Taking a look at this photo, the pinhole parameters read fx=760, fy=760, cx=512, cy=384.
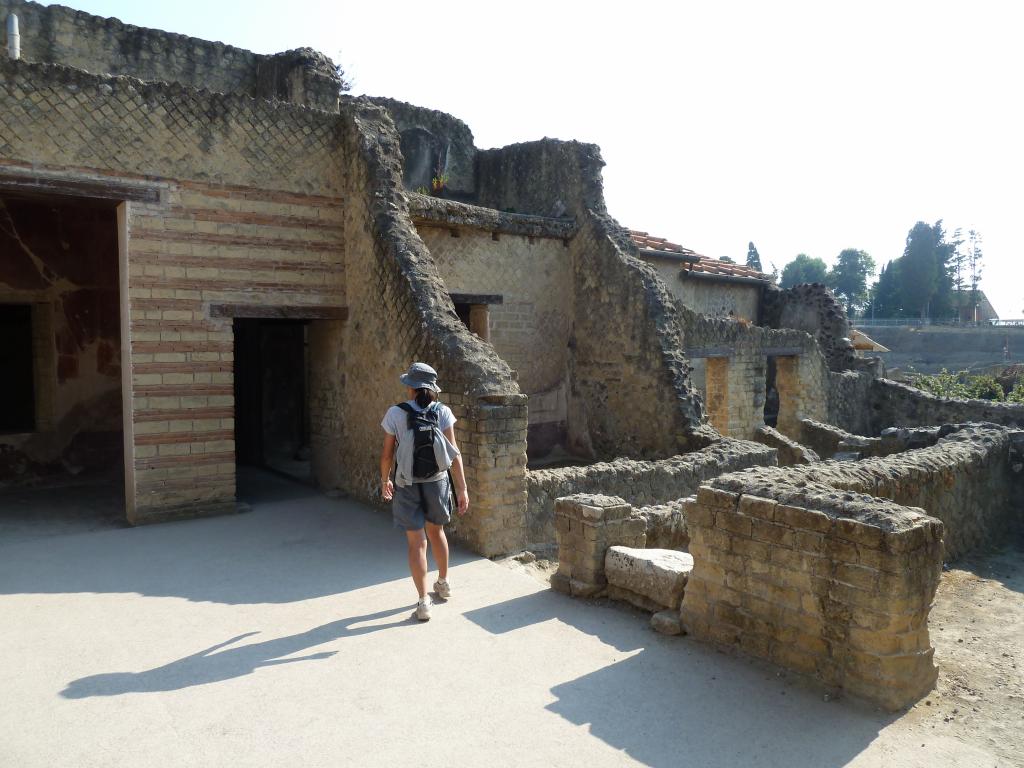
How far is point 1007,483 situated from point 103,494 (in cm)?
1093

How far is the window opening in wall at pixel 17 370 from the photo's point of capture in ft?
30.6

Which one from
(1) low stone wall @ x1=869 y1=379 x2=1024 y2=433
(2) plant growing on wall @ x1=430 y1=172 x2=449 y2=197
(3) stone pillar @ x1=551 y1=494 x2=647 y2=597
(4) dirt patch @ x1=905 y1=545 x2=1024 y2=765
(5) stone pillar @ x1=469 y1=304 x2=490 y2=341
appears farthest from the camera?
(2) plant growing on wall @ x1=430 y1=172 x2=449 y2=197

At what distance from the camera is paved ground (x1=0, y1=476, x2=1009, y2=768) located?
3227 mm

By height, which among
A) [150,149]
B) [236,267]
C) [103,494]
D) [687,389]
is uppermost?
[150,149]

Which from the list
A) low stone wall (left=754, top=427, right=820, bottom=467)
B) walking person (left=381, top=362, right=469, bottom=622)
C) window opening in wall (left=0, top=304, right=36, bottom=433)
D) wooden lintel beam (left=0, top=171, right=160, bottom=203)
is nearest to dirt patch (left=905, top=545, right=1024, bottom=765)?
walking person (left=381, top=362, right=469, bottom=622)

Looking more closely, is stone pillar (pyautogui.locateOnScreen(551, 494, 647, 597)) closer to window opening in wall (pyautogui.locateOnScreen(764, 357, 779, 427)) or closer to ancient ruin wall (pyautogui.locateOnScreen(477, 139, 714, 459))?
ancient ruin wall (pyautogui.locateOnScreen(477, 139, 714, 459))

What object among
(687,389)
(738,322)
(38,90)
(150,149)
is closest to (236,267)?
(150,149)

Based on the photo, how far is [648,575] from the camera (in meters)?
4.80

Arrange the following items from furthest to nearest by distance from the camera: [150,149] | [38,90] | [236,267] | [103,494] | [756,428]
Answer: [756,428] < [103,494] < [236,267] < [150,149] < [38,90]

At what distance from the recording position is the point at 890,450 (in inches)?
433

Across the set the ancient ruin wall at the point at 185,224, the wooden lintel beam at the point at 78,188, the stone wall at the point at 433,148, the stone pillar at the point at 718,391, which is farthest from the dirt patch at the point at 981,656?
the stone wall at the point at 433,148

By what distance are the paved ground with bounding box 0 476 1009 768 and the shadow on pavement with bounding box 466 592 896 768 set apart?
1cm

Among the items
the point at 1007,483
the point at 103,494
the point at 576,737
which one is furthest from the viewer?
the point at 1007,483

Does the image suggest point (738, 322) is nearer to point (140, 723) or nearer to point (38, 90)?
point (38, 90)
